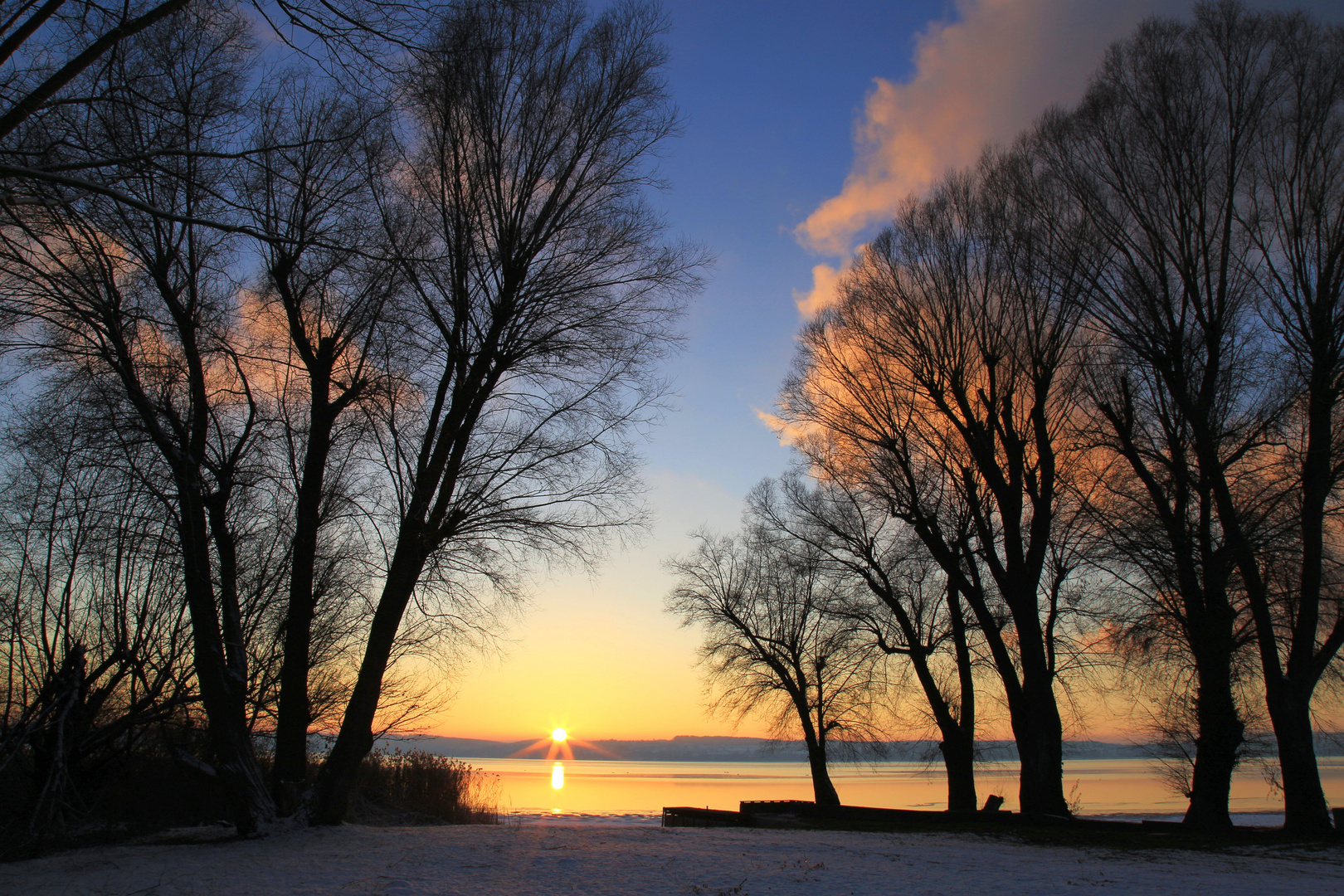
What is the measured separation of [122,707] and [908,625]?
17821 mm

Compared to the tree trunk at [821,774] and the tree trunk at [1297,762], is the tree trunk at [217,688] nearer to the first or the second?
the tree trunk at [1297,762]

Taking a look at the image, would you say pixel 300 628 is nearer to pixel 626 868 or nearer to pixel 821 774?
pixel 626 868

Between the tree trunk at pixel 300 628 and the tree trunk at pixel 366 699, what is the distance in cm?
61

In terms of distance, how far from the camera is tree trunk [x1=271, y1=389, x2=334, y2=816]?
10852 millimetres

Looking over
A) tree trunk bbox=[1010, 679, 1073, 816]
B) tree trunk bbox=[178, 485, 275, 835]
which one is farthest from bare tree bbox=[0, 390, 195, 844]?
tree trunk bbox=[1010, 679, 1073, 816]

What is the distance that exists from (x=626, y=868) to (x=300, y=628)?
5996mm

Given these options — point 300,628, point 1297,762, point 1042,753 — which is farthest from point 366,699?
point 1297,762

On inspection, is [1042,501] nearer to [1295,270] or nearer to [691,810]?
[1295,270]

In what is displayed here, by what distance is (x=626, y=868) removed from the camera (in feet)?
26.3

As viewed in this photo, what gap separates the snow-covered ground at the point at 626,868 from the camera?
271 inches

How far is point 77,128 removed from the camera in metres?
6.57

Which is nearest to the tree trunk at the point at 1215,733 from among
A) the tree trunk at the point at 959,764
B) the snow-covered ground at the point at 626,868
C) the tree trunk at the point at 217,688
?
the snow-covered ground at the point at 626,868

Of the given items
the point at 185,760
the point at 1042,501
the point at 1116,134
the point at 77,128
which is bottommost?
the point at 185,760

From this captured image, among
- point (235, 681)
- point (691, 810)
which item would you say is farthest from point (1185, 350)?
point (235, 681)
